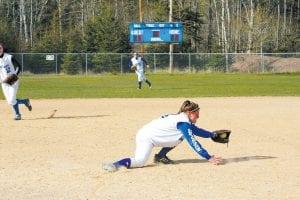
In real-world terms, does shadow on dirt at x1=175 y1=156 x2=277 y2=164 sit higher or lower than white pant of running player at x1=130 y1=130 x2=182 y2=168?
lower

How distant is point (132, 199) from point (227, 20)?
68.3 metres

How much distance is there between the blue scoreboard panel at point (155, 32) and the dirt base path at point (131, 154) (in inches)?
1038

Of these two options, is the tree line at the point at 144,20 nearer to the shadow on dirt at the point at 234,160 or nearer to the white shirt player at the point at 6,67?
the white shirt player at the point at 6,67

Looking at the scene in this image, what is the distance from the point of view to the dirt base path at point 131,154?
7.41 meters

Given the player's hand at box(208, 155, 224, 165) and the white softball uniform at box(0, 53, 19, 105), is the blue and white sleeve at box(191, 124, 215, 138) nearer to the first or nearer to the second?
the player's hand at box(208, 155, 224, 165)

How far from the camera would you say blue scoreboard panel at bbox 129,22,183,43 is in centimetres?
4362

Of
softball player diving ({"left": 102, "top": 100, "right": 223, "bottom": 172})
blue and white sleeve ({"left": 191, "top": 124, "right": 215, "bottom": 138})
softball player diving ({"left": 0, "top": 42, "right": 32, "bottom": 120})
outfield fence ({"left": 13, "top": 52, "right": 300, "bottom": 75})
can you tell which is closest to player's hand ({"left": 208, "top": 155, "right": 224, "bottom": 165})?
softball player diving ({"left": 102, "top": 100, "right": 223, "bottom": 172})

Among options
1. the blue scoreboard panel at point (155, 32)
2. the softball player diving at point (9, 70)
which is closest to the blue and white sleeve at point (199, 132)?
the softball player diving at point (9, 70)

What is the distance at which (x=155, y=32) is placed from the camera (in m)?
43.7

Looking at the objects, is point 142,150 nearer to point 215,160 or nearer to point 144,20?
point 215,160

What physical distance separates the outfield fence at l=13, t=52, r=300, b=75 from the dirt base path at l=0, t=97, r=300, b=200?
3536 centimetres

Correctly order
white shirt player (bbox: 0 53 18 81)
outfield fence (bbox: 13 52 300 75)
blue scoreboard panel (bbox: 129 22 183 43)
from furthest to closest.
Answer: outfield fence (bbox: 13 52 300 75)
blue scoreboard panel (bbox: 129 22 183 43)
white shirt player (bbox: 0 53 18 81)

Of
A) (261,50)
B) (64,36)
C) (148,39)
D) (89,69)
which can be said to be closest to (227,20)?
(261,50)

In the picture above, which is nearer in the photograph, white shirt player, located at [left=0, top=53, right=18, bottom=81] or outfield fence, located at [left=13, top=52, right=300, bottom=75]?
white shirt player, located at [left=0, top=53, right=18, bottom=81]
